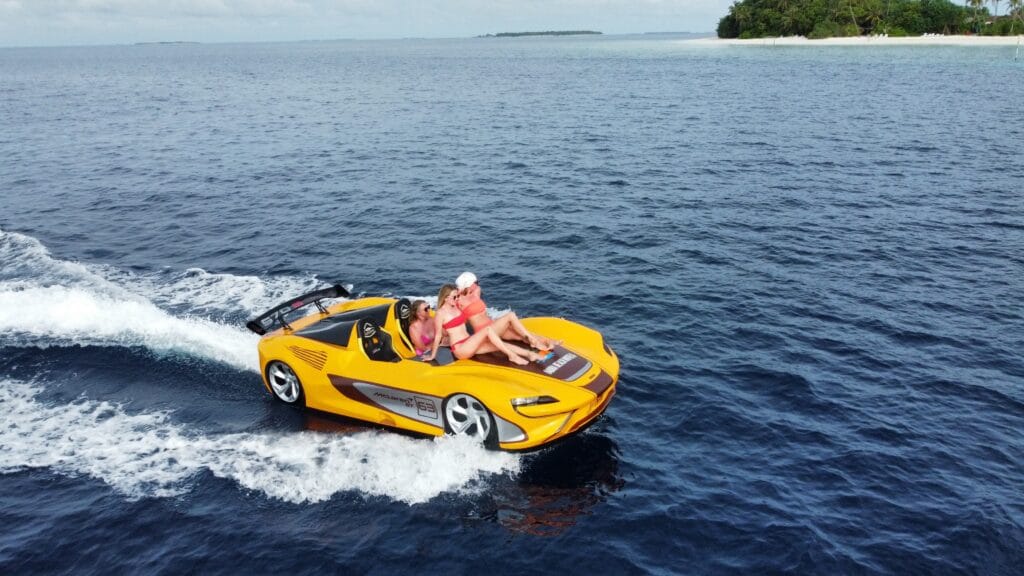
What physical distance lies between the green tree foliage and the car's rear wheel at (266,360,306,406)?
147m

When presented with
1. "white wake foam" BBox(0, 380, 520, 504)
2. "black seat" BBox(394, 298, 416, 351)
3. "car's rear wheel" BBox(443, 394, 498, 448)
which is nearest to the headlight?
"car's rear wheel" BBox(443, 394, 498, 448)

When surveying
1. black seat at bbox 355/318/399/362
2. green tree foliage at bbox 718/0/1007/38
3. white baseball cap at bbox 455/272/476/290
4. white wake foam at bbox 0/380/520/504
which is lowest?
white wake foam at bbox 0/380/520/504

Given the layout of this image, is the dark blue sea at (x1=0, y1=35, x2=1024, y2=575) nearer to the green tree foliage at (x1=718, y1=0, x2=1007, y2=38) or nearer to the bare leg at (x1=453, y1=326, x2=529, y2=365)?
the bare leg at (x1=453, y1=326, x2=529, y2=365)

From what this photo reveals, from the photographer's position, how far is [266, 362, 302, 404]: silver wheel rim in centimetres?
1134

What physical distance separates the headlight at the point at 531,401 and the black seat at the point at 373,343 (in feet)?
7.65

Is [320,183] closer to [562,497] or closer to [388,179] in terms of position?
[388,179]

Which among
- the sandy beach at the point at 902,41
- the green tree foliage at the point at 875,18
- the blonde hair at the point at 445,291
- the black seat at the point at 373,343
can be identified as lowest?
the black seat at the point at 373,343

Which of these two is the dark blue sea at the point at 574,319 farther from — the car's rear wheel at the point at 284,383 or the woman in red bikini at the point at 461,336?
the woman in red bikini at the point at 461,336

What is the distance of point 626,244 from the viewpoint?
66.6 feet

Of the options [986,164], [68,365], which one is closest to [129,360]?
[68,365]

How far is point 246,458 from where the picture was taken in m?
10.1

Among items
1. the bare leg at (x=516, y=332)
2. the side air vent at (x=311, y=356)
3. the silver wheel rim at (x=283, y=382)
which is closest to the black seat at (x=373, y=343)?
the side air vent at (x=311, y=356)

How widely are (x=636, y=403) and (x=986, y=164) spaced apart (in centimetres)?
2466

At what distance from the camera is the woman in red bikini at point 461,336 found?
1023 centimetres
